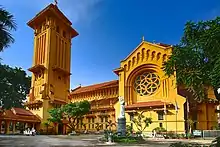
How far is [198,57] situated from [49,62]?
4708 centimetres

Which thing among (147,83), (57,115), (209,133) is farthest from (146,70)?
(57,115)

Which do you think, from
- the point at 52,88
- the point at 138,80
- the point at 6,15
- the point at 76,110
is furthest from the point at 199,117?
the point at 6,15

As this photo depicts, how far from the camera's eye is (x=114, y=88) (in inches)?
2267

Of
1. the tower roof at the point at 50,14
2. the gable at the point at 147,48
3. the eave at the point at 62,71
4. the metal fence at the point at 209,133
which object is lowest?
the metal fence at the point at 209,133

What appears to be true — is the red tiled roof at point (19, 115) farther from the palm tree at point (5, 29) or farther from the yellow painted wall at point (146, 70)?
the palm tree at point (5, 29)

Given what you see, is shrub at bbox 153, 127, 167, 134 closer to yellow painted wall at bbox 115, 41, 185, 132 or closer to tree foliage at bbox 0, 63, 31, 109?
yellow painted wall at bbox 115, 41, 185, 132

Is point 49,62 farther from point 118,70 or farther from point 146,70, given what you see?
point 146,70

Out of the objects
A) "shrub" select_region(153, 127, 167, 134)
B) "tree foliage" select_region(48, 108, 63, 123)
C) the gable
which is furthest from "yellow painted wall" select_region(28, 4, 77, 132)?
"shrub" select_region(153, 127, 167, 134)

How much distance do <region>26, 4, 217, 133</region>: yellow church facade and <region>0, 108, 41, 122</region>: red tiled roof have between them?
62.6 inches

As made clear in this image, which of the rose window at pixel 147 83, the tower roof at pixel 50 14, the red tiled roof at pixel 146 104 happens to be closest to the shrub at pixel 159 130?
the red tiled roof at pixel 146 104

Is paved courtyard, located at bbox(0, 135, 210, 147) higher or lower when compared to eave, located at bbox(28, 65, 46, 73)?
lower

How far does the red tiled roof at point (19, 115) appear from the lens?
47688 millimetres

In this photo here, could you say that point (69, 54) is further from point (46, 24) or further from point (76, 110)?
point (76, 110)

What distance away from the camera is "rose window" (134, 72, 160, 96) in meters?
46.4
